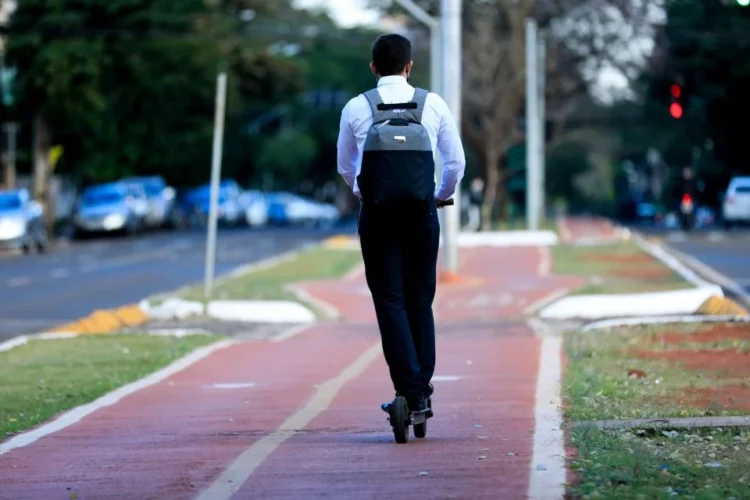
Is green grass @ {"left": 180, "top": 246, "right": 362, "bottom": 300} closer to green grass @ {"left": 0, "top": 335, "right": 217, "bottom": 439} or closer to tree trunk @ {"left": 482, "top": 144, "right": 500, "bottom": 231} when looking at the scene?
green grass @ {"left": 0, "top": 335, "right": 217, "bottom": 439}

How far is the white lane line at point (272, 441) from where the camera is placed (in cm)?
747

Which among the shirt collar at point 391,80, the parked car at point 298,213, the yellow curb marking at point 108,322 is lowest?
the parked car at point 298,213

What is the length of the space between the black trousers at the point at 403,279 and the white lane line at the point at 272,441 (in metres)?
0.76

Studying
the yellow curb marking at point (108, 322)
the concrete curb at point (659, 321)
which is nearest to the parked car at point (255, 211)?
the yellow curb marking at point (108, 322)

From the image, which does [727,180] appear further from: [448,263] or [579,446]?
[579,446]

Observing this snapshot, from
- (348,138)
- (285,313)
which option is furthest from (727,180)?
(348,138)

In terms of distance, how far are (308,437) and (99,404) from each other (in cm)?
270

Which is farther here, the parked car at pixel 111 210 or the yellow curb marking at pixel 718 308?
the parked car at pixel 111 210

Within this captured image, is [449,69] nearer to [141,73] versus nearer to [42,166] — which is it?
[42,166]

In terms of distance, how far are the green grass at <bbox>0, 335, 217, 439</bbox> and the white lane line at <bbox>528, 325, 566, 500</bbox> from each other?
2942 millimetres

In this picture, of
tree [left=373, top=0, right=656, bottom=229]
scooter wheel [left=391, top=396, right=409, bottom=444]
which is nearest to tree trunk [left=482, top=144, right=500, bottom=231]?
tree [left=373, top=0, right=656, bottom=229]

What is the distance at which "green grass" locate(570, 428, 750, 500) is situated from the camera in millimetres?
6988

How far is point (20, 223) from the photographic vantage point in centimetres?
4672

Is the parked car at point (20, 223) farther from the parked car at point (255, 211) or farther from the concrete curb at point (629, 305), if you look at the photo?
the parked car at point (255, 211)
